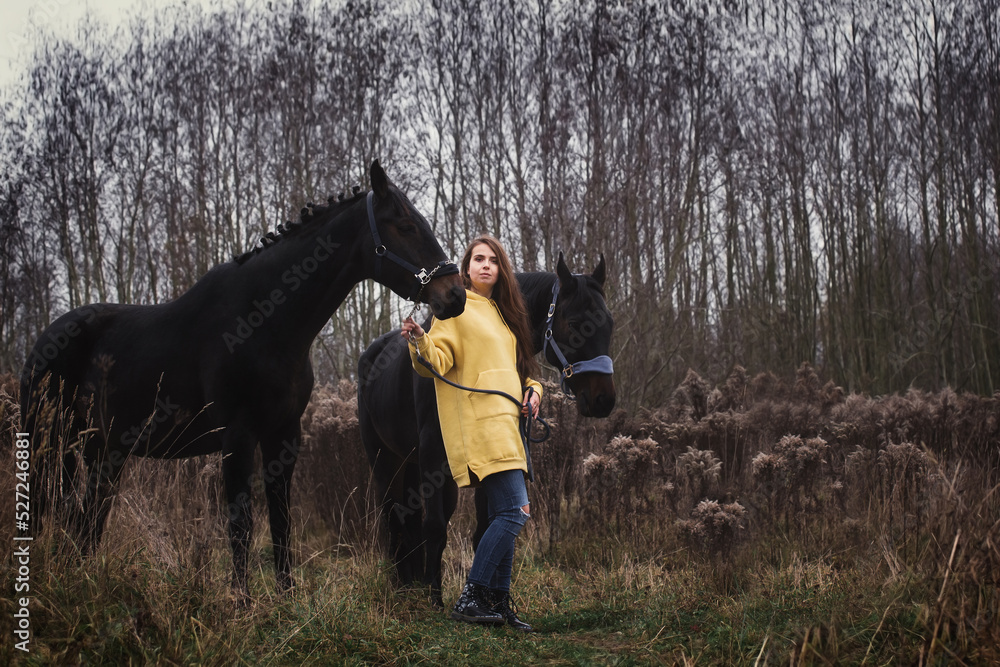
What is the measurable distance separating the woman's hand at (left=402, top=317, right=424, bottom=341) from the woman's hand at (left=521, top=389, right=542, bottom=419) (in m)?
0.66

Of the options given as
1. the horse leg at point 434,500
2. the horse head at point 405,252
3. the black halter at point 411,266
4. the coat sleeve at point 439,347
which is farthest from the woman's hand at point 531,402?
the black halter at point 411,266

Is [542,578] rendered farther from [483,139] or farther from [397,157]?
[397,157]

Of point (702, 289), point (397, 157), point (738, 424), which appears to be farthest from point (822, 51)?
point (738, 424)

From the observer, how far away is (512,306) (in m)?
4.00

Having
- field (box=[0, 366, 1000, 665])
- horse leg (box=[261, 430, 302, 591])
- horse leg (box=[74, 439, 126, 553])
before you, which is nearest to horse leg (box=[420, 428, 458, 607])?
field (box=[0, 366, 1000, 665])

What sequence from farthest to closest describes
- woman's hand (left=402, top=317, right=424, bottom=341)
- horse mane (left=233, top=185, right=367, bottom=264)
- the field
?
horse mane (left=233, top=185, right=367, bottom=264) < woman's hand (left=402, top=317, right=424, bottom=341) < the field

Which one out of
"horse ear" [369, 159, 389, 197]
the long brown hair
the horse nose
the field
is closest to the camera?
the field

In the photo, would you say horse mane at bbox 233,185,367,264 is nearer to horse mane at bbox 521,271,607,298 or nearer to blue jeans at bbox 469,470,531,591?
horse mane at bbox 521,271,607,298

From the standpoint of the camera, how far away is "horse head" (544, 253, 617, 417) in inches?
155

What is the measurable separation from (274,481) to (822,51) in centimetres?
1579

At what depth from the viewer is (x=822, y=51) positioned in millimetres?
15930

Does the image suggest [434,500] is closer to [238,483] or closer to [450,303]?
[238,483]

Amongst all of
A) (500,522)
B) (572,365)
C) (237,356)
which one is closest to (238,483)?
(237,356)

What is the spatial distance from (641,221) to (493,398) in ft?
36.0
